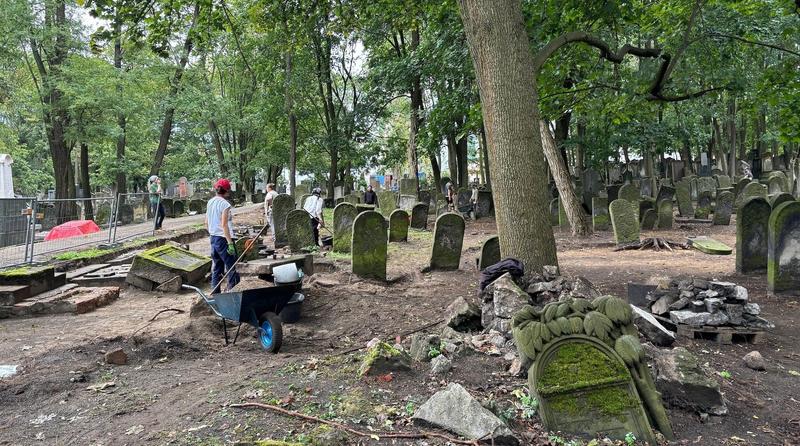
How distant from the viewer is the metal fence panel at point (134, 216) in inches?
518

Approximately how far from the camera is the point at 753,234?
808cm

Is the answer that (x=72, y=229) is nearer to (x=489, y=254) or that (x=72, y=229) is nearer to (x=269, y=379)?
(x=489, y=254)

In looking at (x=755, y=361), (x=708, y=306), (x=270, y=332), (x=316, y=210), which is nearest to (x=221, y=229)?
(x=270, y=332)

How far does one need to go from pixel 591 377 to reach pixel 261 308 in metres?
3.49

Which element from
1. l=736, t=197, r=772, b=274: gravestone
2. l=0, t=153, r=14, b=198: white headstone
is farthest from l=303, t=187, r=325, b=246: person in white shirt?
l=0, t=153, r=14, b=198: white headstone

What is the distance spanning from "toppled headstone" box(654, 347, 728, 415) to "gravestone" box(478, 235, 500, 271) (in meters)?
5.08

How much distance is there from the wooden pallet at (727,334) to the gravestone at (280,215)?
942cm

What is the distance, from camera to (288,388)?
369cm

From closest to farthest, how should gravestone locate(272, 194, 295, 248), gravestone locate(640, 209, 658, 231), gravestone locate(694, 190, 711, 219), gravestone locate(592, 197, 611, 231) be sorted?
gravestone locate(272, 194, 295, 248) → gravestone locate(640, 209, 658, 231) → gravestone locate(592, 197, 611, 231) → gravestone locate(694, 190, 711, 219)

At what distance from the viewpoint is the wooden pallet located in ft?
16.9

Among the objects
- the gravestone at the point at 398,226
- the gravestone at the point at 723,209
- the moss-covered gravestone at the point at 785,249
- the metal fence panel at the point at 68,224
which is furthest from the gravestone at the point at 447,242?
the gravestone at the point at 723,209

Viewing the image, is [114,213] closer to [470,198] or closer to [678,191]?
[470,198]

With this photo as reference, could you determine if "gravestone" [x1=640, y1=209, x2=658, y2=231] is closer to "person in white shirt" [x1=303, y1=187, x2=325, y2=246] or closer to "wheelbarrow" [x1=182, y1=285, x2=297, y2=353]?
"person in white shirt" [x1=303, y1=187, x2=325, y2=246]

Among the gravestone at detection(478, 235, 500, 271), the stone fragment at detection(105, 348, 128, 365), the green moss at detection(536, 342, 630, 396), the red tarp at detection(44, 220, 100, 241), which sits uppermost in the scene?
the red tarp at detection(44, 220, 100, 241)
